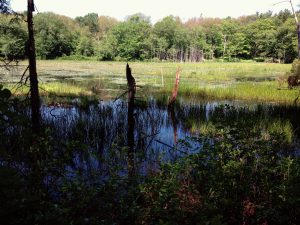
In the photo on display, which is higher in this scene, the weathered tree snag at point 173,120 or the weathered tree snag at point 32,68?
the weathered tree snag at point 32,68

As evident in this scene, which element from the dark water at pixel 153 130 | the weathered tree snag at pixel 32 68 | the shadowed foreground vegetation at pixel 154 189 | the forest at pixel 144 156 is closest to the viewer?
the shadowed foreground vegetation at pixel 154 189

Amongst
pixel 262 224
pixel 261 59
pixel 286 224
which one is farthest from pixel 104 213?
pixel 261 59

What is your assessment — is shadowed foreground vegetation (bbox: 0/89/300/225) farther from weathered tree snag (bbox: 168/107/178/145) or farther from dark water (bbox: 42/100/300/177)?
weathered tree snag (bbox: 168/107/178/145)

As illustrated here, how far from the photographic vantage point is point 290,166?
5258 millimetres

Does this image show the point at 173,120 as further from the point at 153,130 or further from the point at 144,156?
the point at 144,156

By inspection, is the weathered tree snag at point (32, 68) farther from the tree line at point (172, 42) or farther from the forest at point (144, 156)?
the tree line at point (172, 42)

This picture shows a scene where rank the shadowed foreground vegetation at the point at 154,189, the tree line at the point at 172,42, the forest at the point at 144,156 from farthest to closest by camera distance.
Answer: the tree line at the point at 172,42, the forest at the point at 144,156, the shadowed foreground vegetation at the point at 154,189

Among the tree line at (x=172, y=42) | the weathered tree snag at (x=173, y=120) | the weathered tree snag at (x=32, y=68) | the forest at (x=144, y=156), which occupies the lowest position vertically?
the weathered tree snag at (x=173, y=120)

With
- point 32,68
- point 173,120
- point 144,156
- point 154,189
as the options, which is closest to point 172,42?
point 173,120

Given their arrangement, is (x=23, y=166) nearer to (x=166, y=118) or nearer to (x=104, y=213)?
(x=104, y=213)

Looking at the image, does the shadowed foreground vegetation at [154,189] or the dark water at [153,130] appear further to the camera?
the dark water at [153,130]

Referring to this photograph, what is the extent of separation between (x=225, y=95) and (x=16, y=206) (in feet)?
59.6

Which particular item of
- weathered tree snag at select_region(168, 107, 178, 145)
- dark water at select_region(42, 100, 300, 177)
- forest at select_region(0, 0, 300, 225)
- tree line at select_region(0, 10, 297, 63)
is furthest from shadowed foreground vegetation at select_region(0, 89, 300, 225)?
tree line at select_region(0, 10, 297, 63)

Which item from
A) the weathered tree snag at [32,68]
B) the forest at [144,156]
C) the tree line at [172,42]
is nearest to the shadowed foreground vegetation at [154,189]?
the forest at [144,156]
